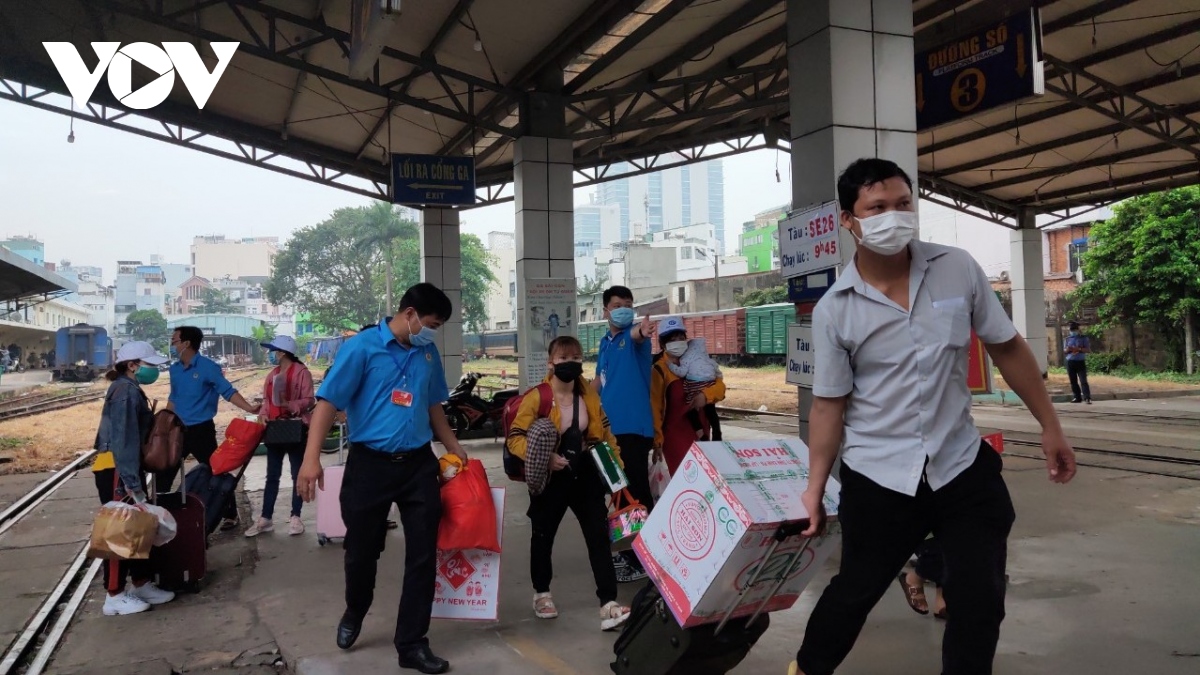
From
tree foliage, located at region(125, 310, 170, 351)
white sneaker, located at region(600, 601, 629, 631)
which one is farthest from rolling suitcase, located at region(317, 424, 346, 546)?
tree foliage, located at region(125, 310, 170, 351)

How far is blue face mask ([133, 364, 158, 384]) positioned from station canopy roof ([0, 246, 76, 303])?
1936 cm

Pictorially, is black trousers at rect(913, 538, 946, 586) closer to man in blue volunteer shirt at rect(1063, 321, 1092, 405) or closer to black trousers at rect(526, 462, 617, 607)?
black trousers at rect(526, 462, 617, 607)

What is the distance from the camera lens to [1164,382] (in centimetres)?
2181

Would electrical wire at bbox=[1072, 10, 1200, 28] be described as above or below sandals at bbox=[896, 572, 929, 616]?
above

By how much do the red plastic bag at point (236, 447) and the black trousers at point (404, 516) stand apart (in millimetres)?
2529

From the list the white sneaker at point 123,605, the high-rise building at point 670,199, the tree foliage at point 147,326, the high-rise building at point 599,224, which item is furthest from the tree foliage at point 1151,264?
the high-rise building at point 670,199

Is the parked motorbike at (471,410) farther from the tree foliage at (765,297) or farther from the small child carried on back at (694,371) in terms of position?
the tree foliage at (765,297)

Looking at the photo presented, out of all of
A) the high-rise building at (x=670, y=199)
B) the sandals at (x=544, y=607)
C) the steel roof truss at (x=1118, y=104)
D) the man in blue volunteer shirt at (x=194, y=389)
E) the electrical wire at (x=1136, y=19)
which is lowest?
the sandals at (x=544, y=607)

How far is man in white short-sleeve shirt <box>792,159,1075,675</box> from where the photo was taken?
2326 millimetres

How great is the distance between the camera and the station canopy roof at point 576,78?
9.77 metres

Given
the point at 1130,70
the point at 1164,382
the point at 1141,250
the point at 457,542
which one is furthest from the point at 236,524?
the point at 1141,250

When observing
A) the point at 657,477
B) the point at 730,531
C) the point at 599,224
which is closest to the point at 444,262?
the point at 657,477

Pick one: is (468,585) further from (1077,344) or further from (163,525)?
(1077,344)

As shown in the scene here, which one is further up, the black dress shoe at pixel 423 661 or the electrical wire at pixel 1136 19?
the electrical wire at pixel 1136 19
